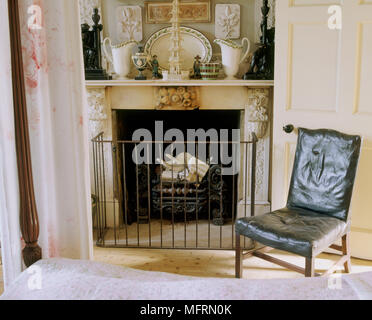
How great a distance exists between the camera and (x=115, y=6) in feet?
12.6

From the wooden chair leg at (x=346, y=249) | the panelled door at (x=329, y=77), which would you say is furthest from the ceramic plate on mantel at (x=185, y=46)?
the wooden chair leg at (x=346, y=249)

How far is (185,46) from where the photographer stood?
3910 mm

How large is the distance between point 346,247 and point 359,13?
147 cm

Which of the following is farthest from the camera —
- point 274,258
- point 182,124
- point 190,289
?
point 182,124

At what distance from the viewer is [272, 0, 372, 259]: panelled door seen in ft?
9.80

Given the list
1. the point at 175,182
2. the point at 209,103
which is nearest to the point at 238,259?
the point at 175,182

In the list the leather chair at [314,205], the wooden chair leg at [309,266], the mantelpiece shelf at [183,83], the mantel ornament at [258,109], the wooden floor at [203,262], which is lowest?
the wooden floor at [203,262]

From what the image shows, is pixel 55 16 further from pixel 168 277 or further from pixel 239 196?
pixel 239 196

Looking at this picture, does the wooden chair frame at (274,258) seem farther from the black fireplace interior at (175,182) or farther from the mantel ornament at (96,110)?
the mantel ornament at (96,110)

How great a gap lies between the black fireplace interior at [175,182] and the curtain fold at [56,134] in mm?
2075

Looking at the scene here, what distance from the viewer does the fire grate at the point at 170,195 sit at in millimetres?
3850

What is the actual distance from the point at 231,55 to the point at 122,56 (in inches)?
34.2

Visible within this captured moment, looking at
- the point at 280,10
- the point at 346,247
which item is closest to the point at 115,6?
the point at 280,10

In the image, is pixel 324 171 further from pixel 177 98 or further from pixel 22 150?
pixel 22 150
